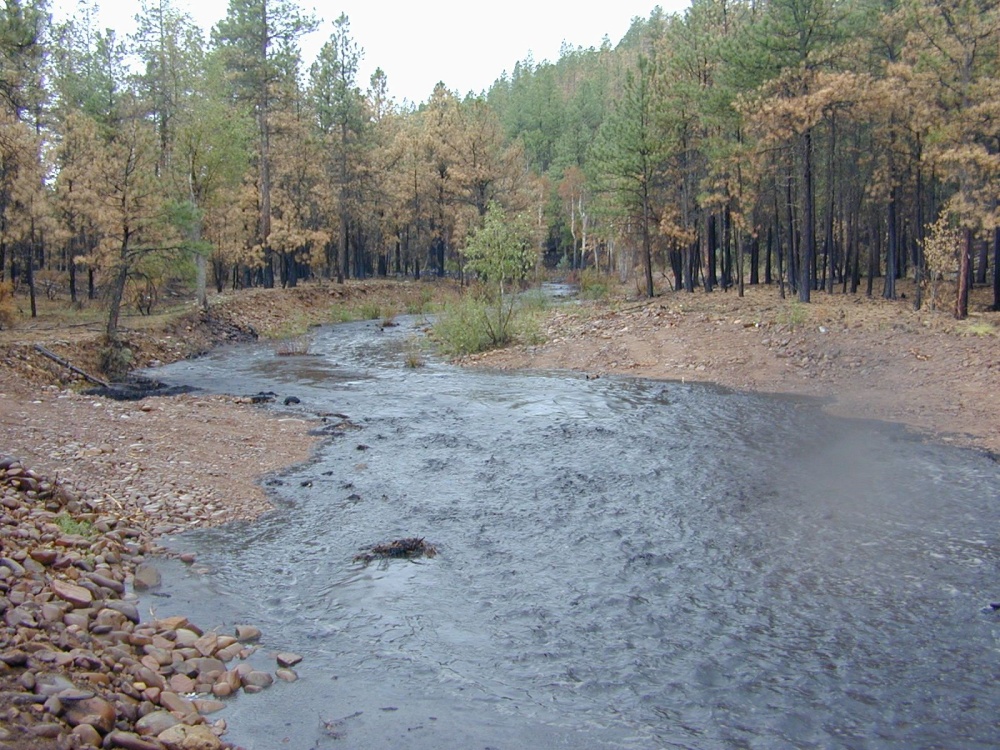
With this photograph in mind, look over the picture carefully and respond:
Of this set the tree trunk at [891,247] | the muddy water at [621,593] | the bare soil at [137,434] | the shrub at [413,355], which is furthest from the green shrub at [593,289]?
the muddy water at [621,593]

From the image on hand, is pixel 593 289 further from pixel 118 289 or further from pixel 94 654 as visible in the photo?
pixel 94 654

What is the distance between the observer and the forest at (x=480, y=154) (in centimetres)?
2755

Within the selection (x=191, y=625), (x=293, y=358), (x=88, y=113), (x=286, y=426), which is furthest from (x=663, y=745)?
(x=88, y=113)

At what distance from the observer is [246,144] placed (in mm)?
48531

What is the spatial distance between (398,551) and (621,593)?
10.3 feet

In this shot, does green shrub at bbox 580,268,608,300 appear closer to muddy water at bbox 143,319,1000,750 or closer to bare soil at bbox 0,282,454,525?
bare soil at bbox 0,282,454,525

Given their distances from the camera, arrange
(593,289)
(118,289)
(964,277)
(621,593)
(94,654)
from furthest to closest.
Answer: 1. (593,289)
2. (118,289)
3. (964,277)
4. (621,593)
5. (94,654)

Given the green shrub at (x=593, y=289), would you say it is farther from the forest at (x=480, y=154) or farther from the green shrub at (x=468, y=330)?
the green shrub at (x=468, y=330)

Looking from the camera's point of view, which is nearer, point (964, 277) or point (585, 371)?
point (964, 277)

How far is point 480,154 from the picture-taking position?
57.9 meters

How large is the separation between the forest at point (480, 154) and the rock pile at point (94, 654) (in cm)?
1144

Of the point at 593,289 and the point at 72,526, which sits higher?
the point at 593,289

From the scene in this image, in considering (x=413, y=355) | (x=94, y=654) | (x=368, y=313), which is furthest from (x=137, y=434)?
(x=368, y=313)

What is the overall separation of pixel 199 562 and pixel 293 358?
22136mm
